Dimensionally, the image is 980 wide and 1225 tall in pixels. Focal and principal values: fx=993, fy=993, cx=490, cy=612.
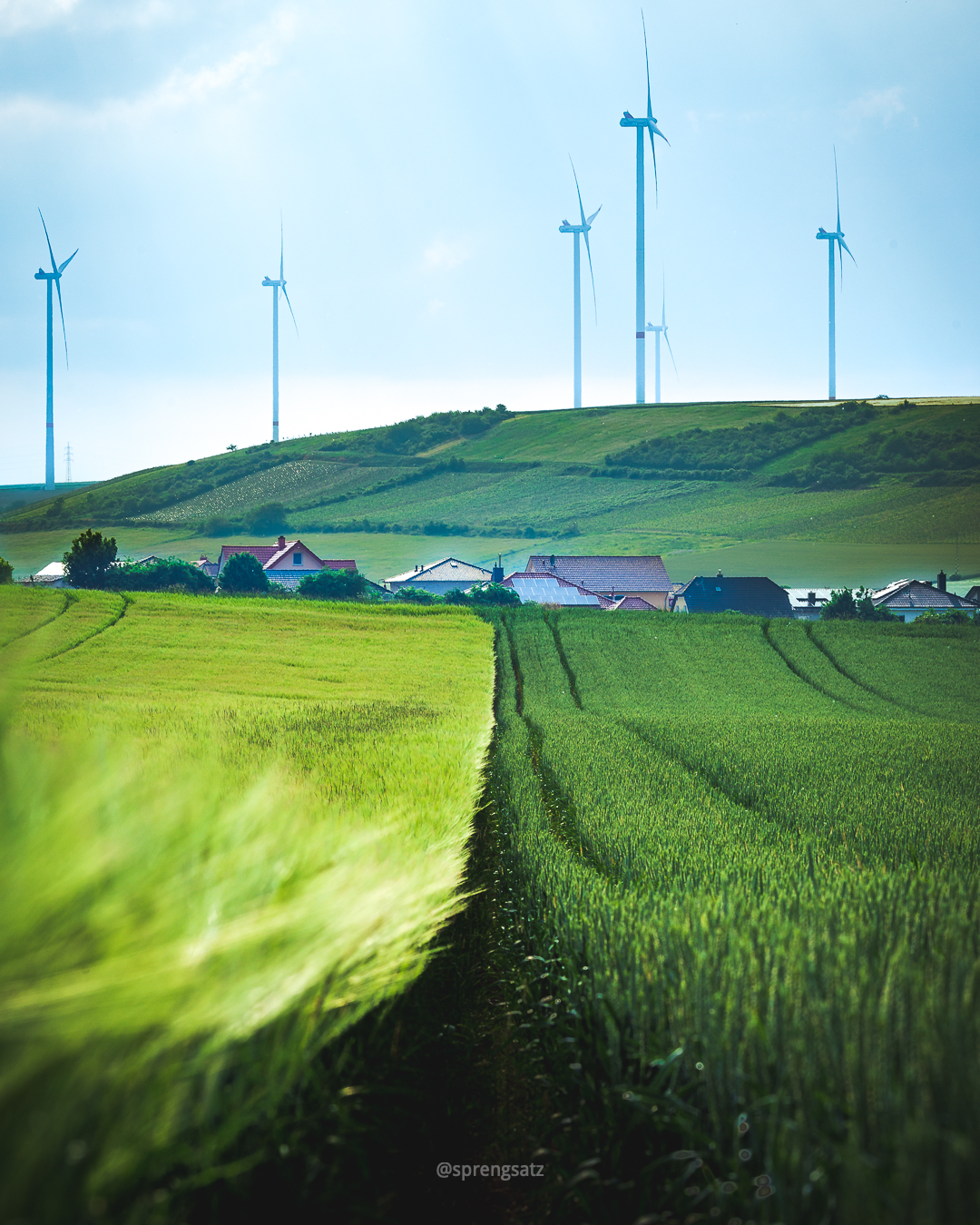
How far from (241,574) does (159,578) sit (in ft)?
37.8

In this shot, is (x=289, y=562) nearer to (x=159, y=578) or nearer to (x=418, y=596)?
(x=418, y=596)

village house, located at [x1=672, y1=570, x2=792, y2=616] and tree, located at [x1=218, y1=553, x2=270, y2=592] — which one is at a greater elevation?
tree, located at [x1=218, y1=553, x2=270, y2=592]

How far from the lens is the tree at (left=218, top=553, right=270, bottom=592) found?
81.5 metres

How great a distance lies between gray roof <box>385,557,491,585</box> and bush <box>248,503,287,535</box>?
41.7 m

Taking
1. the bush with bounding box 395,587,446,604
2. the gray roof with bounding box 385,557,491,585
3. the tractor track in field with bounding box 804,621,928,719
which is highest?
the gray roof with bounding box 385,557,491,585

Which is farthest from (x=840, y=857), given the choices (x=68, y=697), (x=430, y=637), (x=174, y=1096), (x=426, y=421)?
(x=426, y=421)

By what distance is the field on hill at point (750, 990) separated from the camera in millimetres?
2809

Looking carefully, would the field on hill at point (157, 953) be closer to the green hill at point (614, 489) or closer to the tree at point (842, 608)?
the tree at point (842, 608)

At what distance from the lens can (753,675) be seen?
140 ft

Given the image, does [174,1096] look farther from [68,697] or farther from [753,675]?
[753,675]

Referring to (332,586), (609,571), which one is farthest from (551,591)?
(332,586)

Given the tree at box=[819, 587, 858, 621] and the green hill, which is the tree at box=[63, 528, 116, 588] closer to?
the tree at box=[819, 587, 858, 621]

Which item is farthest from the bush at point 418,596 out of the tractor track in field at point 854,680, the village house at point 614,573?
the tractor track in field at point 854,680

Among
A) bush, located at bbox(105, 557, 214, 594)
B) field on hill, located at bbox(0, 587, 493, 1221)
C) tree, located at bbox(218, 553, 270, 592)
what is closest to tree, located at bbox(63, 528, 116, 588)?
bush, located at bbox(105, 557, 214, 594)
